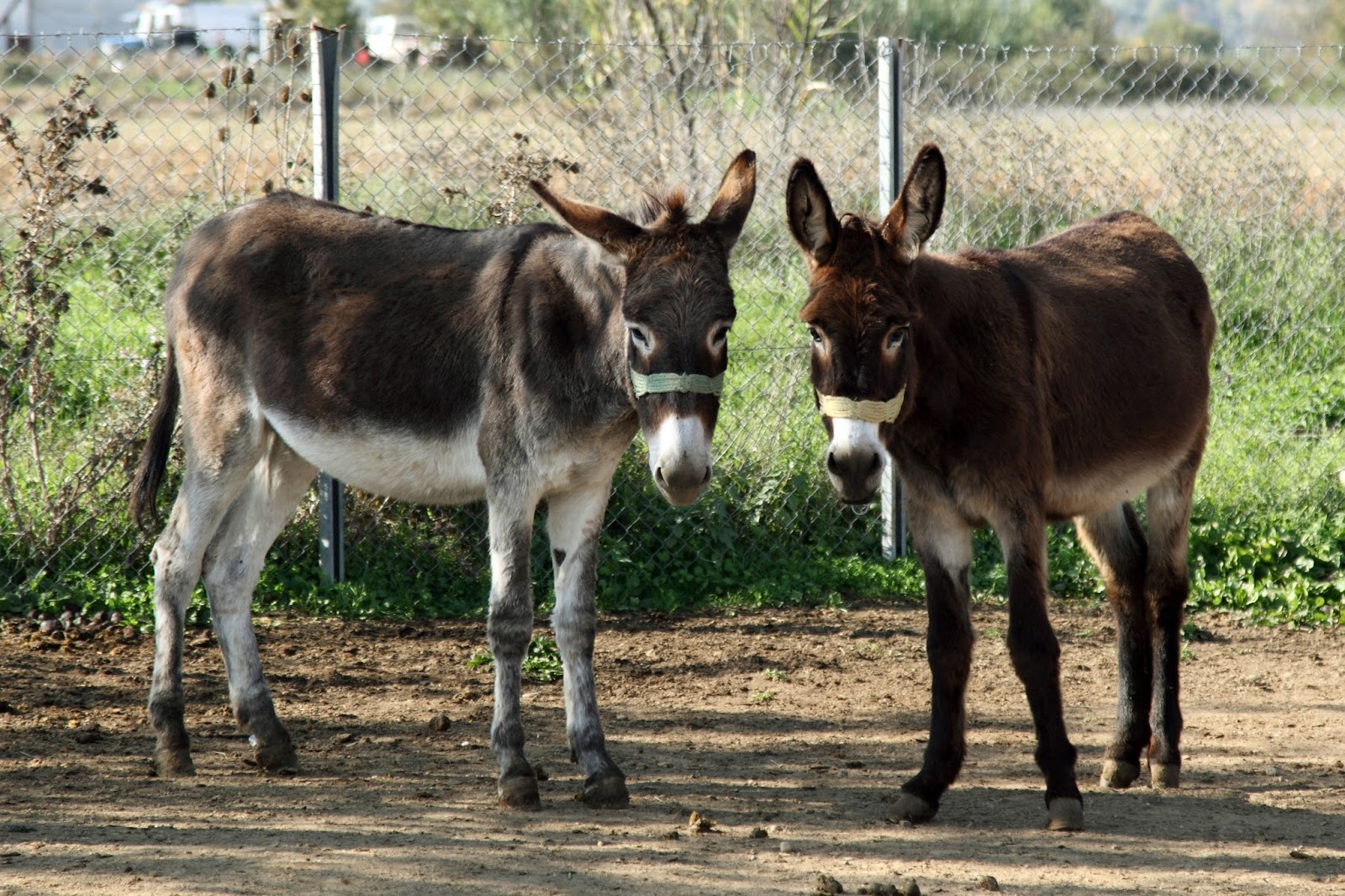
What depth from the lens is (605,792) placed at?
13.3ft

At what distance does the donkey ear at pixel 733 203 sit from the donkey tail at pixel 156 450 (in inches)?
84.8

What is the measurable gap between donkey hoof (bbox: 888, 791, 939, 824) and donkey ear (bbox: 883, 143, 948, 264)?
1.57 meters

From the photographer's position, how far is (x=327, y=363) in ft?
14.5

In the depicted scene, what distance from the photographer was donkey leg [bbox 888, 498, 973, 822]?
3.94 m

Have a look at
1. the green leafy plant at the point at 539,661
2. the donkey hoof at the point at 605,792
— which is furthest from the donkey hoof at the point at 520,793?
the green leafy plant at the point at 539,661

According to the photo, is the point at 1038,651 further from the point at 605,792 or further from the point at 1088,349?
the point at 605,792

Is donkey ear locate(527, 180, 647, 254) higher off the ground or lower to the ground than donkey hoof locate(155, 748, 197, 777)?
higher

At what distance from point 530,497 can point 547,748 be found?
1.09m

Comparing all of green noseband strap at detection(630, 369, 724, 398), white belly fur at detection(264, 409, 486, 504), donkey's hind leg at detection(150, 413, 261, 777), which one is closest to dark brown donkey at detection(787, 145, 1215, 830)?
green noseband strap at detection(630, 369, 724, 398)

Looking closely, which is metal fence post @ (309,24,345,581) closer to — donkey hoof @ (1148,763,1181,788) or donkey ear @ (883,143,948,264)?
donkey ear @ (883,143,948,264)

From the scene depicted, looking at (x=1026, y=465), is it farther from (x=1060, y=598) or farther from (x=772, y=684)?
(x=1060, y=598)

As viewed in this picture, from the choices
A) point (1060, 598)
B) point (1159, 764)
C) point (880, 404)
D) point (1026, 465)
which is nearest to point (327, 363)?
point (880, 404)

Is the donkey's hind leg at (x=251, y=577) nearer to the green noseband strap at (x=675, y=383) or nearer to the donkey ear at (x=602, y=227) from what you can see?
the donkey ear at (x=602, y=227)

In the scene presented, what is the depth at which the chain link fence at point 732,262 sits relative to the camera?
6.13 meters
